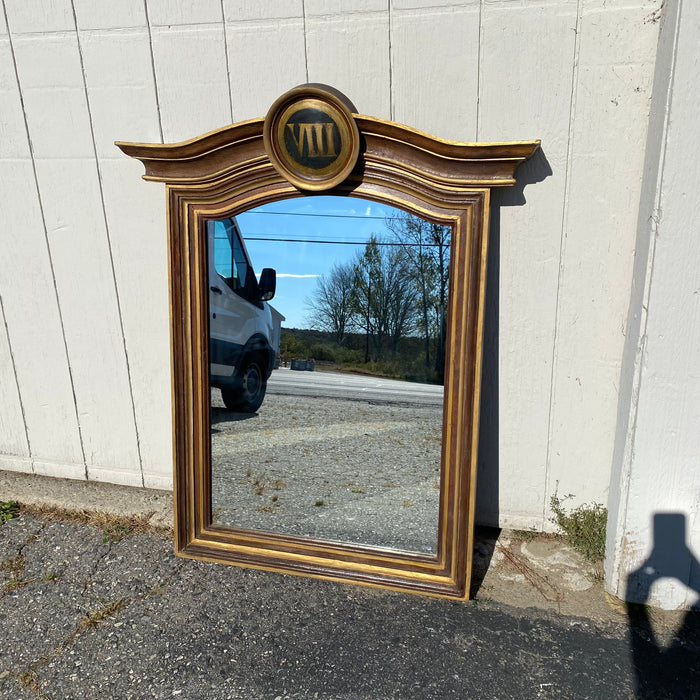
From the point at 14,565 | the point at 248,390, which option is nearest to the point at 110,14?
the point at 248,390

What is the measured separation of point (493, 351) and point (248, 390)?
42.6 inches

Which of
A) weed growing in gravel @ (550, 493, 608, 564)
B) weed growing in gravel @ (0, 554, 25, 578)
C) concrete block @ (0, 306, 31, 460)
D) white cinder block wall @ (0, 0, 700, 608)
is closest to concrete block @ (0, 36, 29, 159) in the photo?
white cinder block wall @ (0, 0, 700, 608)

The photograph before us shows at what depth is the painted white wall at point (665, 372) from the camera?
1615 millimetres

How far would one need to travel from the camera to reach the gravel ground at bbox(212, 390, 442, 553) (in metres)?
2.11

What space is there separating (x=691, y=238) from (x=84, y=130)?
98.6 inches

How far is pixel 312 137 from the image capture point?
181 centimetres

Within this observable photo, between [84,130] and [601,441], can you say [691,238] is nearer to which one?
[601,441]

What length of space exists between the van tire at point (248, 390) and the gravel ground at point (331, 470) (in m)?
0.03

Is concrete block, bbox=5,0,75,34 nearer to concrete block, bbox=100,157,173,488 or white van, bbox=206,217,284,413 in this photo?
concrete block, bbox=100,157,173,488

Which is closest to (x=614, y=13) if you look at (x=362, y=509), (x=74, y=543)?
(x=362, y=509)

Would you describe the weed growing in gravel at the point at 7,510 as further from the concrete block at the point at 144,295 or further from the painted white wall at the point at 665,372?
the painted white wall at the point at 665,372

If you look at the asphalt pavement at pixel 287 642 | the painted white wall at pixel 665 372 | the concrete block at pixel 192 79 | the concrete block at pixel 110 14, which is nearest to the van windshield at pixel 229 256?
the concrete block at pixel 192 79

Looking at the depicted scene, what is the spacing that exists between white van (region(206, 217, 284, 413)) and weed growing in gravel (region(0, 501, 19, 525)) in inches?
56.2

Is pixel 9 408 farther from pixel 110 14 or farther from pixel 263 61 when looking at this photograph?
pixel 263 61
